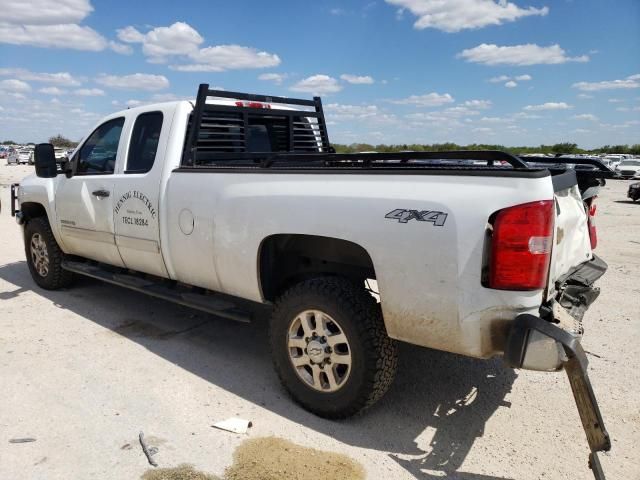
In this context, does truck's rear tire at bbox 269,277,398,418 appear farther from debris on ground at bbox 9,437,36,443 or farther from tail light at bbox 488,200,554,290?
debris on ground at bbox 9,437,36,443

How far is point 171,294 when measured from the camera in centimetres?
454

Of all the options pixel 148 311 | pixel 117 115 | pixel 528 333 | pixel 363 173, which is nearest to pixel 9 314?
pixel 148 311

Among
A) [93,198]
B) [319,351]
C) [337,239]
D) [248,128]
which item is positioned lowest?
[319,351]

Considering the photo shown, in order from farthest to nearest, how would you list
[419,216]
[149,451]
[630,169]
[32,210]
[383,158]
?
[630,169] → [32,210] → [383,158] → [149,451] → [419,216]

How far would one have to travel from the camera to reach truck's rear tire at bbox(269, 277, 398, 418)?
3.20 meters

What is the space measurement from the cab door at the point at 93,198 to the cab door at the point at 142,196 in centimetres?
16

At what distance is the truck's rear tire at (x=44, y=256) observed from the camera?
6.04 meters

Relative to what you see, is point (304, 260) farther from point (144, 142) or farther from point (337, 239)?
point (144, 142)

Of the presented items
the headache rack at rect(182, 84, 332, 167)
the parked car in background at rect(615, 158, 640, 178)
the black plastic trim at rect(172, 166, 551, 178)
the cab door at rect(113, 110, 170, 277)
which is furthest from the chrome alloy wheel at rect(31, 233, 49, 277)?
the parked car in background at rect(615, 158, 640, 178)

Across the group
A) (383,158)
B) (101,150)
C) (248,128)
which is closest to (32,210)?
(101,150)

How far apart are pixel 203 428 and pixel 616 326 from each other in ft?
13.3

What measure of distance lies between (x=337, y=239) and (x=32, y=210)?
15.4 ft

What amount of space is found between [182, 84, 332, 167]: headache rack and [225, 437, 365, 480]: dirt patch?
2303mm

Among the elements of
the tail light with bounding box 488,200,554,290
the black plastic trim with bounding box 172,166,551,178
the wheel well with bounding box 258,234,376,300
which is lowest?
the wheel well with bounding box 258,234,376,300
